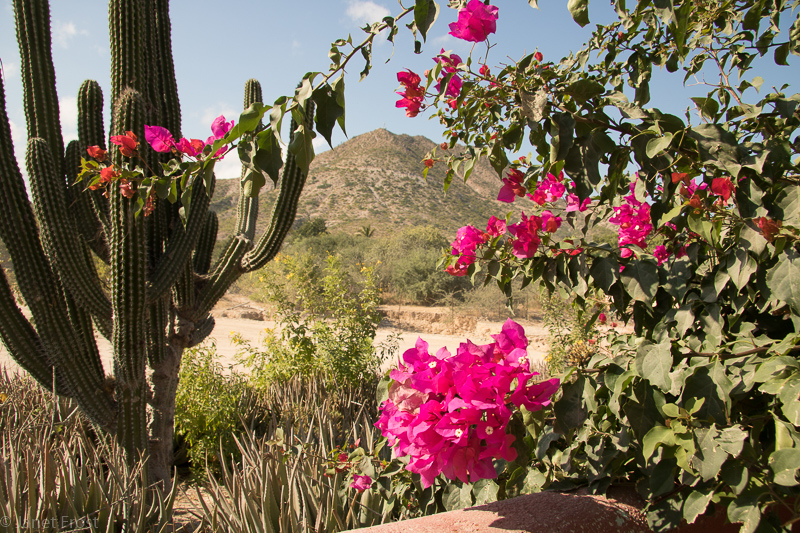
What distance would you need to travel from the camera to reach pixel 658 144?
91 cm

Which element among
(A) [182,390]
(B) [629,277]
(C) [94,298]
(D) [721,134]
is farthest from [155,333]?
(D) [721,134]

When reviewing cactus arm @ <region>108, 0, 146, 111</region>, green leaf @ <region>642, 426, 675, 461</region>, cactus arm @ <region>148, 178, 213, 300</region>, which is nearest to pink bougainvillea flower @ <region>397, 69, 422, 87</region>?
green leaf @ <region>642, 426, 675, 461</region>

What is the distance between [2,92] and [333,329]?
317 centimetres

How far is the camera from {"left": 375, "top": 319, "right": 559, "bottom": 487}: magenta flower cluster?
36.3 inches

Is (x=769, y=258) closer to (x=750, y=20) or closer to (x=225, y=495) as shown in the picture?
(x=750, y=20)

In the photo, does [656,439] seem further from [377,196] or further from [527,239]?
[377,196]

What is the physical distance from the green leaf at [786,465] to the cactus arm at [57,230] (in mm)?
3499

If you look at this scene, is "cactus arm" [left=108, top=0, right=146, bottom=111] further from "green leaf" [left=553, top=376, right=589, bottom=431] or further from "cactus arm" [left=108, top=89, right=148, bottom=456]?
"green leaf" [left=553, top=376, right=589, bottom=431]

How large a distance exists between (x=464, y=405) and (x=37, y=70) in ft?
13.0

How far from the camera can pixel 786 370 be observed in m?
0.83

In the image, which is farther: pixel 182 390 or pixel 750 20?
pixel 182 390

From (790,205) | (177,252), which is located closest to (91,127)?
(177,252)

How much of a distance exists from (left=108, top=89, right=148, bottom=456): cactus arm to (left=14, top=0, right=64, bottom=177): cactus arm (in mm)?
693

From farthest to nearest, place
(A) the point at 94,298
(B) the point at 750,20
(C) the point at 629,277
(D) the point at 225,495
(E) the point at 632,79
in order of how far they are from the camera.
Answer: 1. (A) the point at 94,298
2. (D) the point at 225,495
3. (E) the point at 632,79
4. (B) the point at 750,20
5. (C) the point at 629,277
